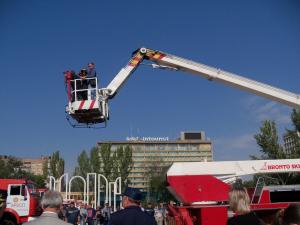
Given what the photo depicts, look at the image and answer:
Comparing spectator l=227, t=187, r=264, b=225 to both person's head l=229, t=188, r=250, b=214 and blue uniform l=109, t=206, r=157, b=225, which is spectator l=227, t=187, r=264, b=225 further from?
blue uniform l=109, t=206, r=157, b=225

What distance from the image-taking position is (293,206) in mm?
3088

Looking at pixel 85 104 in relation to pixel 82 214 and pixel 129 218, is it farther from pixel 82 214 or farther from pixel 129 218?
pixel 82 214

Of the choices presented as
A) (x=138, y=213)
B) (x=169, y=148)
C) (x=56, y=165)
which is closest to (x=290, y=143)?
(x=138, y=213)

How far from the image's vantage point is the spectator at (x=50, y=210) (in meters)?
3.92

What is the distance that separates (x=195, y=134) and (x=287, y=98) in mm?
153969

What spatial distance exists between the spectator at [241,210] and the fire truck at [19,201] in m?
15.9

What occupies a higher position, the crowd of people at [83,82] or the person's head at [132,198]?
the crowd of people at [83,82]

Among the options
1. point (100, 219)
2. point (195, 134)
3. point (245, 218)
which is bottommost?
point (100, 219)

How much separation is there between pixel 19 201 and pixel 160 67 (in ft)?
30.0

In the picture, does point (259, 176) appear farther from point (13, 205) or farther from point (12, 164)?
point (12, 164)

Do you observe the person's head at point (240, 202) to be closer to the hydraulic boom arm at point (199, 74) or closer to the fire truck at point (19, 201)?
the hydraulic boom arm at point (199, 74)

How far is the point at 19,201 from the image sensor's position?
1922 centimetres

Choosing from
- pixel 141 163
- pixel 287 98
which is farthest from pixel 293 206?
pixel 141 163

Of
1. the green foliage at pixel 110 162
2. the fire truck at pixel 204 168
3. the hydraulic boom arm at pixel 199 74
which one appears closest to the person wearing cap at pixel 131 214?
the fire truck at pixel 204 168
